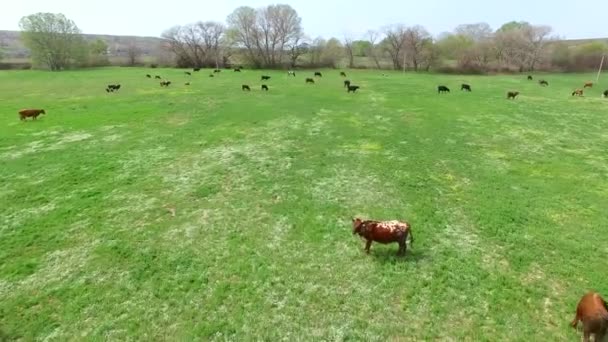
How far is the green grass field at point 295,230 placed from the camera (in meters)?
6.96

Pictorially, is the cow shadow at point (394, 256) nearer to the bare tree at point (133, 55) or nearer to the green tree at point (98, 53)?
the green tree at point (98, 53)

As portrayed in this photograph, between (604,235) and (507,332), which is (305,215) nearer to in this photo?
(507,332)

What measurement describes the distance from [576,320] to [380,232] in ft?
13.0

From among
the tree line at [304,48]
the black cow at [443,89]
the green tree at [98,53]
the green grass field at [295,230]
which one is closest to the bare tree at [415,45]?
the tree line at [304,48]

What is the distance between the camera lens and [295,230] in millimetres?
10102

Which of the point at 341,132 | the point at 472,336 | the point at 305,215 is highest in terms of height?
the point at 341,132

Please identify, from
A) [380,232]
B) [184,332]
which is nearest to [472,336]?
[380,232]

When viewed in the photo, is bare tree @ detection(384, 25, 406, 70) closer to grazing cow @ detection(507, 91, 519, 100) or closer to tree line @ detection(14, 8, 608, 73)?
tree line @ detection(14, 8, 608, 73)

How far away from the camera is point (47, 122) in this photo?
22594mm

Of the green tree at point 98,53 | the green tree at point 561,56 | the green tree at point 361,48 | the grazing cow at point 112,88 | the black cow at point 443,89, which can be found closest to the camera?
the black cow at point 443,89

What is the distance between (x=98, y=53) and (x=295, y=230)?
83.6 meters

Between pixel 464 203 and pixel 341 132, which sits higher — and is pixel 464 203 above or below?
below

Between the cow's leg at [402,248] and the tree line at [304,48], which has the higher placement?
the tree line at [304,48]

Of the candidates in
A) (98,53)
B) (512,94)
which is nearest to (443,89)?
(512,94)
